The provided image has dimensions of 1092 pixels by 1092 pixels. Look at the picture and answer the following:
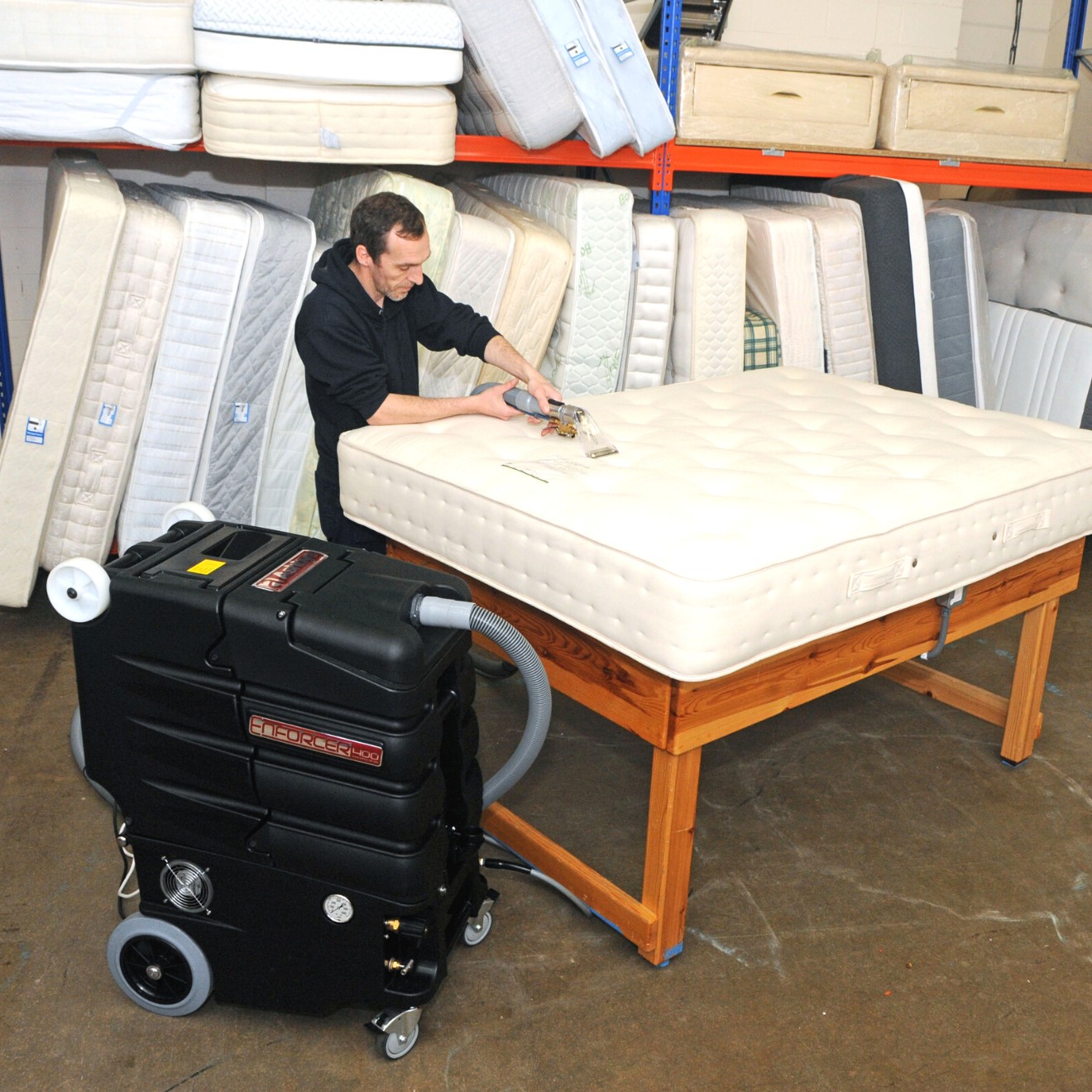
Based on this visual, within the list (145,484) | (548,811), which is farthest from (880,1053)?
(145,484)

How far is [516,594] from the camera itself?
1.62 m

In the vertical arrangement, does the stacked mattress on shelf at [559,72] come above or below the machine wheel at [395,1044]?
above

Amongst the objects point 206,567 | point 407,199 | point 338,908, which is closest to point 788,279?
point 407,199

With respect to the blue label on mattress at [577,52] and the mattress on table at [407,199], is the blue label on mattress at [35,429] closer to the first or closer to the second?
the mattress on table at [407,199]

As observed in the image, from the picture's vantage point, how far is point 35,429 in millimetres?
2535

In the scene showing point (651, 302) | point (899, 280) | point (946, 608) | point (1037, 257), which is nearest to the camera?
point (946, 608)

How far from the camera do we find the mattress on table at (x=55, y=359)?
2463 millimetres

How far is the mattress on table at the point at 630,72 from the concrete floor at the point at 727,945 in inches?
60.3

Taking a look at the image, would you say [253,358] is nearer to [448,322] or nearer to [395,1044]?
[448,322]

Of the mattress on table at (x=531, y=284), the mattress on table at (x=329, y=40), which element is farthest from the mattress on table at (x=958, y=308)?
the mattress on table at (x=329, y=40)

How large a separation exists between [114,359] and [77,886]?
4.21 ft

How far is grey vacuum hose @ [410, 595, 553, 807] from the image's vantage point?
1370 mm

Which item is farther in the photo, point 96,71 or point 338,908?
point 96,71

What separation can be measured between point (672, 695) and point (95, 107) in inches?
75.1
